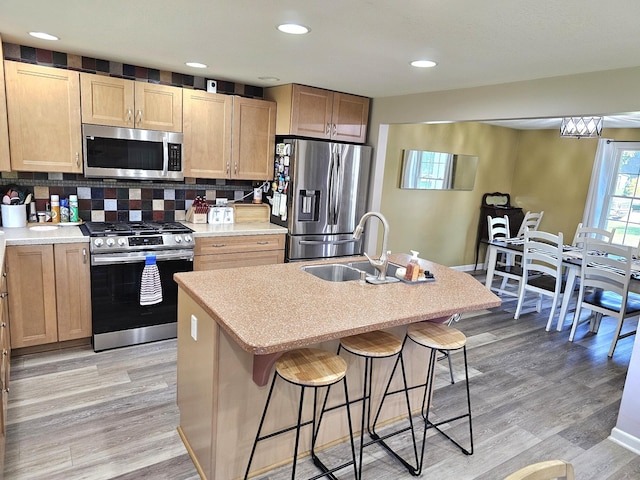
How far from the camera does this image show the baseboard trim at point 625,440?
2.49 metres

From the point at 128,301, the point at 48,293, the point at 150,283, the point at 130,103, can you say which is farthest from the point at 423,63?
the point at 48,293

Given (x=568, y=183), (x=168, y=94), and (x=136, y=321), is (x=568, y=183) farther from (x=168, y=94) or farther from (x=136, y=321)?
(x=136, y=321)

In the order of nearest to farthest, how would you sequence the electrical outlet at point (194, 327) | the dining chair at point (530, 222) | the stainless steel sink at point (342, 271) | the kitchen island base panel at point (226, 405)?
the kitchen island base panel at point (226, 405) < the electrical outlet at point (194, 327) < the stainless steel sink at point (342, 271) < the dining chair at point (530, 222)

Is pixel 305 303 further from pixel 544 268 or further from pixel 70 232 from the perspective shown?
pixel 544 268

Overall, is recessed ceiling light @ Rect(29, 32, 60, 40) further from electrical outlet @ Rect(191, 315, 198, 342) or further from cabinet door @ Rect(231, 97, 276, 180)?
electrical outlet @ Rect(191, 315, 198, 342)

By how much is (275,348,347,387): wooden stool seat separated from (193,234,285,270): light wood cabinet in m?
1.92

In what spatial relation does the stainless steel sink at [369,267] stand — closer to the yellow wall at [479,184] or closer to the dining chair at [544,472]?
the dining chair at [544,472]

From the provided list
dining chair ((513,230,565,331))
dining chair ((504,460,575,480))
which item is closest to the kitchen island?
dining chair ((504,460,575,480))

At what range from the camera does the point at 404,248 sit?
5684 mm

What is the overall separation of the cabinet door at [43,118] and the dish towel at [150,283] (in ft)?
3.10

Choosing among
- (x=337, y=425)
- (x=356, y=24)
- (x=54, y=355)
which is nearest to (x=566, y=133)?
(x=356, y=24)

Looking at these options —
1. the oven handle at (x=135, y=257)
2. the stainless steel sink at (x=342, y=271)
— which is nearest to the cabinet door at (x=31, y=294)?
the oven handle at (x=135, y=257)

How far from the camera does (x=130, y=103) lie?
344 centimetres

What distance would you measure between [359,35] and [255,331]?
5.35 feet
